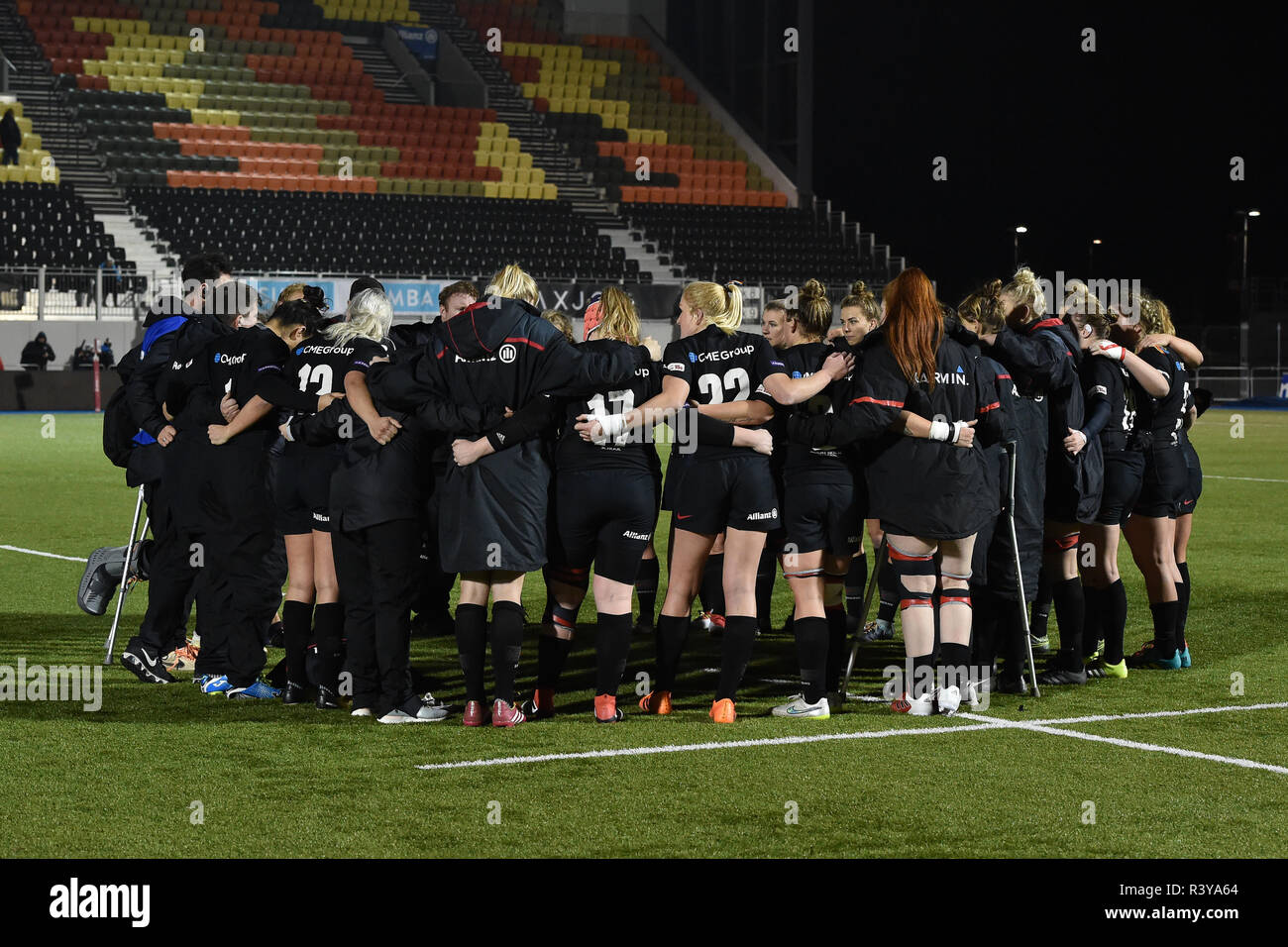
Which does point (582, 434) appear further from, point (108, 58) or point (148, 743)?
point (108, 58)

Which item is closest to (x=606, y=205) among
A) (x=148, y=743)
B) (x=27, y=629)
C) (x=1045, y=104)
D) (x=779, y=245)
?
(x=779, y=245)

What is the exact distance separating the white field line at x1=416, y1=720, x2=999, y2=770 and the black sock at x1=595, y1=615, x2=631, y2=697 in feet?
1.74

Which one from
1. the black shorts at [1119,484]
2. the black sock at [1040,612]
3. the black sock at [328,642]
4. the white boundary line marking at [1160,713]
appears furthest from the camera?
the black sock at [1040,612]

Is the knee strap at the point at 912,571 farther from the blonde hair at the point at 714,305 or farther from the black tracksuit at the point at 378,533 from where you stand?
the black tracksuit at the point at 378,533

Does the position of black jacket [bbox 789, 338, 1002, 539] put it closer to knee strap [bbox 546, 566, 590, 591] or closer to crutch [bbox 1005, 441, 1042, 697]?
crutch [bbox 1005, 441, 1042, 697]

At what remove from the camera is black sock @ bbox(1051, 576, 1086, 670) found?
306 inches

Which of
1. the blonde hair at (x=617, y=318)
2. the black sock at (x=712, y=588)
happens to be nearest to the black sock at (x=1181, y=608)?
the black sock at (x=712, y=588)

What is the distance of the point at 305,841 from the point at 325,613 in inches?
89.1

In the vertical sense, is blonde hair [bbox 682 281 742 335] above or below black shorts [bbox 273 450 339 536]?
above

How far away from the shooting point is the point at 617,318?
22.0 ft

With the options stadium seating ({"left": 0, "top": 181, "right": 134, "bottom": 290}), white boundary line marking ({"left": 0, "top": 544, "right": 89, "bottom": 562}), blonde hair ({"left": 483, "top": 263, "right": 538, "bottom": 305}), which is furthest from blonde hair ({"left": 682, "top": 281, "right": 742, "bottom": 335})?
stadium seating ({"left": 0, "top": 181, "right": 134, "bottom": 290})

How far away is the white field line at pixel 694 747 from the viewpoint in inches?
240
